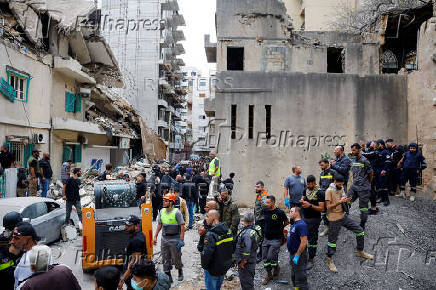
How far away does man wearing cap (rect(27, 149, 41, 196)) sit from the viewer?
11578 mm

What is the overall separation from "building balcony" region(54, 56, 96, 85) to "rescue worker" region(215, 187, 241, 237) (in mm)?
14177

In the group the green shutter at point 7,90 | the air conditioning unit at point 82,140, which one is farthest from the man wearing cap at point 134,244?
the air conditioning unit at point 82,140

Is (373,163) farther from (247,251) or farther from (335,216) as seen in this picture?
(247,251)

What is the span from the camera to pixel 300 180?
8133mm

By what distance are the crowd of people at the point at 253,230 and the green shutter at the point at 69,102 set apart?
1044 cm

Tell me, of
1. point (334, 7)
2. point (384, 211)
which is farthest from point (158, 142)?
point (384, 211)

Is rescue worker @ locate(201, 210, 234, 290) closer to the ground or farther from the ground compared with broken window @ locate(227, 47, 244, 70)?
closer to the ground

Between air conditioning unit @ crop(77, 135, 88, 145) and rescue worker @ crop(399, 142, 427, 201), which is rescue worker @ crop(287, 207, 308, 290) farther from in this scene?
air conditioning unit @ crop(77, 135, 88, 145)

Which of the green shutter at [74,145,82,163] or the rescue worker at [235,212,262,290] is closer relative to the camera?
the rescue worker at [235,212,262,290]

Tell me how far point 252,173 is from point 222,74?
14.1 feet

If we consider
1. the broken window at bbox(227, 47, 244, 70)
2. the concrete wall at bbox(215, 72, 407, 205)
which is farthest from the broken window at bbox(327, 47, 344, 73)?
the concrete wall at bbox(215, 72, 407, 205)

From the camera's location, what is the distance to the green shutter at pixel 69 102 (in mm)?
19125

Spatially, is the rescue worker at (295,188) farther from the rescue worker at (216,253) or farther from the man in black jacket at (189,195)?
the man in black jacket at (189,195)

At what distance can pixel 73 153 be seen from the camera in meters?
20.4
